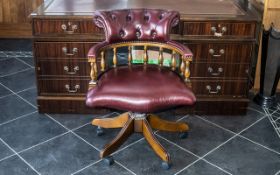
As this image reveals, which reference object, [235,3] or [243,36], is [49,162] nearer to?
[243,36]

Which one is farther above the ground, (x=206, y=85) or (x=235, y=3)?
(x=235, y=3)

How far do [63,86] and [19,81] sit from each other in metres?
0.75

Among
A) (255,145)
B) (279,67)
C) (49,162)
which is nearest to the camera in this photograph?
(49,162)

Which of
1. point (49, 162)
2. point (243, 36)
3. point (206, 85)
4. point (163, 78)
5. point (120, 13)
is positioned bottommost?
point (49, 162)

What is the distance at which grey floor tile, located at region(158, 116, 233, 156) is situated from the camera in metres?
2.50

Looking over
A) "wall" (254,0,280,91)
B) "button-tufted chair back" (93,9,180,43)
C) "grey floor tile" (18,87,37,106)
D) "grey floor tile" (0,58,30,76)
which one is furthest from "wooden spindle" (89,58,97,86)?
"grey floor tile" (0,58,30,76)

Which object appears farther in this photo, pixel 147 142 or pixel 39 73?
pixel 39 73

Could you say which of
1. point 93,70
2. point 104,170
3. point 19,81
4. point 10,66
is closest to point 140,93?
point 93,70

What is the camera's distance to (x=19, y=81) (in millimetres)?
3383

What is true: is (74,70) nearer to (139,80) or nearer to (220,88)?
(139,80)

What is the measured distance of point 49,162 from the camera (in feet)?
7.62

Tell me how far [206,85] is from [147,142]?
0.63 m

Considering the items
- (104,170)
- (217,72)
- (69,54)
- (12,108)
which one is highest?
(69,54)

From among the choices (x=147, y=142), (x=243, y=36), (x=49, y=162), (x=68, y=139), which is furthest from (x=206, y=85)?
Result: (x=49, y=162)
